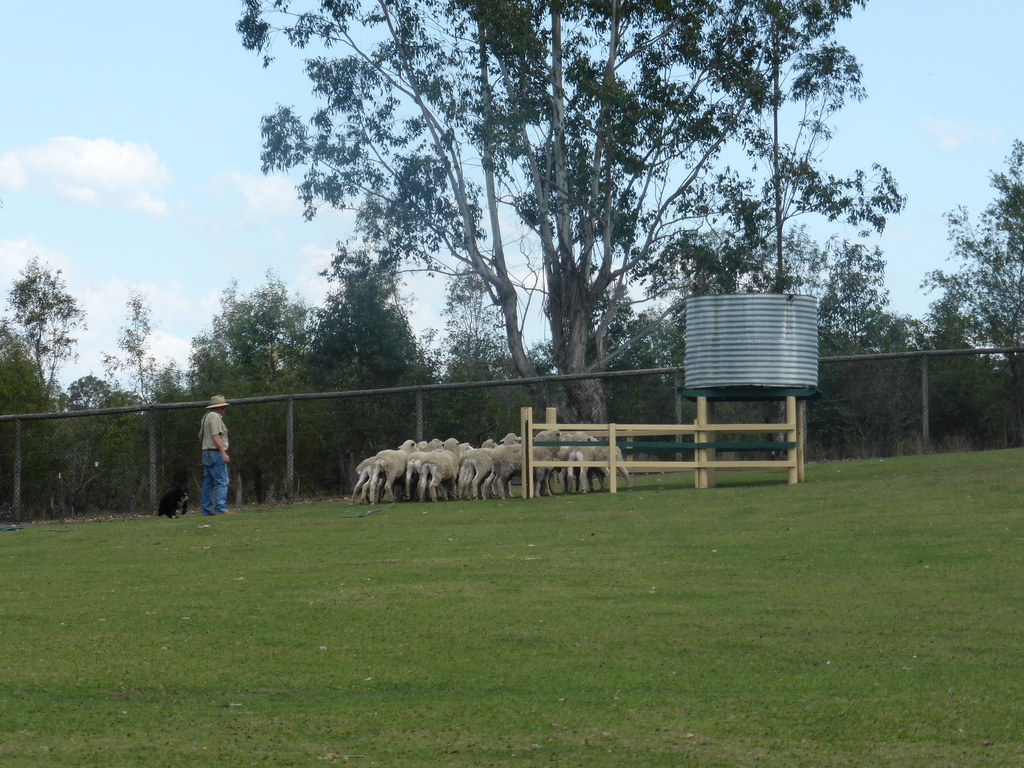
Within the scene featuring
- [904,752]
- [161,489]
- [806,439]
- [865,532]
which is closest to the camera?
[904,752]

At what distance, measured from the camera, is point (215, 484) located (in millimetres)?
18562

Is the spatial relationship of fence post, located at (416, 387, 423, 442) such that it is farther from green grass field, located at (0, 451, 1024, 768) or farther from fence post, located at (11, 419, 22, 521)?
green grass field, located at (0, 451, 1024, 768)

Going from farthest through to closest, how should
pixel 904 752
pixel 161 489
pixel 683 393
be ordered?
1. pixel 161 489
2. pixel 683 393
3. pixel 904 752

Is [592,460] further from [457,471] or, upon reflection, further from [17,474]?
[17,474]

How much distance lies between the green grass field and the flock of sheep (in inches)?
178

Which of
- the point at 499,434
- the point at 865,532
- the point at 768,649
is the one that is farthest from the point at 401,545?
the point at 499,434

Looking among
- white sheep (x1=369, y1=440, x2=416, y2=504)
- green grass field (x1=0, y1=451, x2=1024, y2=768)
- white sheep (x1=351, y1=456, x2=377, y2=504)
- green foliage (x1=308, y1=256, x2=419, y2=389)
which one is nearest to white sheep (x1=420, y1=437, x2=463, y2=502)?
white sheep (x1=369, y1=440, x2=416, y2=504)

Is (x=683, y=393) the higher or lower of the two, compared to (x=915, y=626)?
higher

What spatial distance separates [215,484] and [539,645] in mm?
12262

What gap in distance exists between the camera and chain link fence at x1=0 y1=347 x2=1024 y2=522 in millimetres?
22875

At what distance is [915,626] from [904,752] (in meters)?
2.67

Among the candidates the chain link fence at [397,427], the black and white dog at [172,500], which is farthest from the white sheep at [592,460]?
the black and white dog at [172,500]

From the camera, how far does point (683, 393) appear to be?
60.6ft

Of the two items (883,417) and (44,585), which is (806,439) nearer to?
(883,417)
